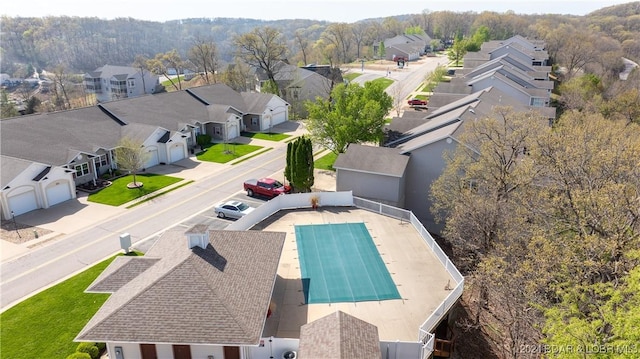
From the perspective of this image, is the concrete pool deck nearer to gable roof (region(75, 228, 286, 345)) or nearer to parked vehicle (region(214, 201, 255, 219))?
gable roof (region(75, 228, 286, 345))

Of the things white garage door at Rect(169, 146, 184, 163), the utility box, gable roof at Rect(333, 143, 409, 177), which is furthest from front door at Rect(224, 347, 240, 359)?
white garage door at Rect(169, 146, 184, 163)

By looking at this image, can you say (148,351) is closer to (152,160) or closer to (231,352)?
(231,352)

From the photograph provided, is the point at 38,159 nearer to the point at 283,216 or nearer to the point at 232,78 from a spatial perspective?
the point at 283,216

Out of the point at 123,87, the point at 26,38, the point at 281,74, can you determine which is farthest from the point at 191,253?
the point at 26,38

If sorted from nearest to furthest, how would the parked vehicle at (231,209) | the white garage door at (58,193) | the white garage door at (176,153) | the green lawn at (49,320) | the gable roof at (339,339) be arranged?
the gable roof at (339,339) → the green lawn at (49,320) → the parked vehicle at (231,209) → the white garage door at (58,193) → the white garage door at (176,153)

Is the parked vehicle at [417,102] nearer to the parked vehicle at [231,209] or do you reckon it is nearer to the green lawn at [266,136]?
the green lawn at [266,136]

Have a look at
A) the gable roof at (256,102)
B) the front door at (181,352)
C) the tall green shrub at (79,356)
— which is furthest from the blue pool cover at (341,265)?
the gable roof at (256,102)

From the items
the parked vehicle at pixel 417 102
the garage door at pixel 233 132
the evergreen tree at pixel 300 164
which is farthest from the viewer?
the parked vehicle at pixel 417 102
